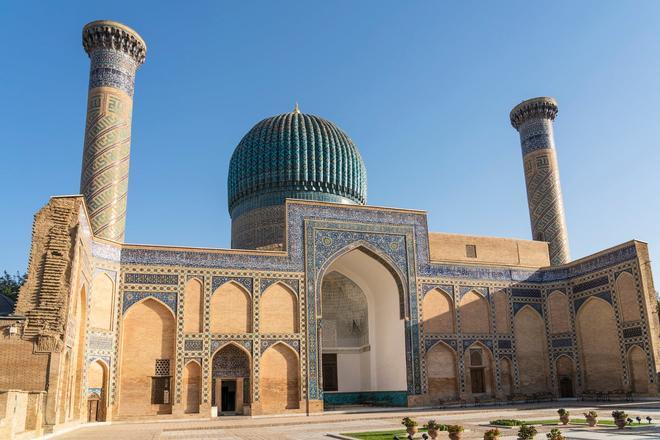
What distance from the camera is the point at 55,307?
8.94 m

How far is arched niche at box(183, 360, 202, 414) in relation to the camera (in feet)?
40.5

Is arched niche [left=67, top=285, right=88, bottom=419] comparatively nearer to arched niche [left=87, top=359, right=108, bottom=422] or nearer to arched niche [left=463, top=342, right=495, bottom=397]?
arched niche [left=87, top=359, right=108, bottom=422]

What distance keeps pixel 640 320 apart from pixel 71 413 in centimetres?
1154

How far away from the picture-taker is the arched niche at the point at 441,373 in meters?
14.6

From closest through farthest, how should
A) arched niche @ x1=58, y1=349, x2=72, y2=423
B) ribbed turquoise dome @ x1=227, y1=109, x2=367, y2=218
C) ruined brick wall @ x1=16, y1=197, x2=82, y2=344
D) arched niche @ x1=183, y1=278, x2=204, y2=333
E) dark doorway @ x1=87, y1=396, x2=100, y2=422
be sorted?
ruined brick wall @ x1=16, y1=197, x2=82, y2=344
arched niche @ x1=58, y1=349, x2=72, y2=423
dark doorway @ x1=87, y1=396, x2=100, y2=422
arched niche @ x1=183, y1=278, x2=204, y2=333
ribbed turquoise dome @ x1=227, y1=109, x2=367, y2=218

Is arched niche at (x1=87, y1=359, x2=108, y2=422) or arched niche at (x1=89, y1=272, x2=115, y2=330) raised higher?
arched niche at (x1=89, y1=272, x2=115, y2=330)

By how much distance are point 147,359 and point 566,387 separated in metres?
10.1

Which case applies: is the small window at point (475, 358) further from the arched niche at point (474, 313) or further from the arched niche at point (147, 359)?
the arched niche at point (147, 359)

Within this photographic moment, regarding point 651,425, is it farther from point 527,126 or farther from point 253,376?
point 527,126

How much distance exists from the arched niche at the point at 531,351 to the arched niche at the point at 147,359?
8.49 metres

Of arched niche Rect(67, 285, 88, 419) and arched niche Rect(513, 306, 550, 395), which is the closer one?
arched niche Rect(67, 285, 88, 419)

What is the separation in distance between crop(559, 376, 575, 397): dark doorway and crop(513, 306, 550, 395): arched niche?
0.34 m

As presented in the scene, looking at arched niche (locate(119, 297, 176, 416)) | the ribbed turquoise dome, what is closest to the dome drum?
the ribbed turquoise dome

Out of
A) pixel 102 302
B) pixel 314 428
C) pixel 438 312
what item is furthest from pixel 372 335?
pixel 102 302
